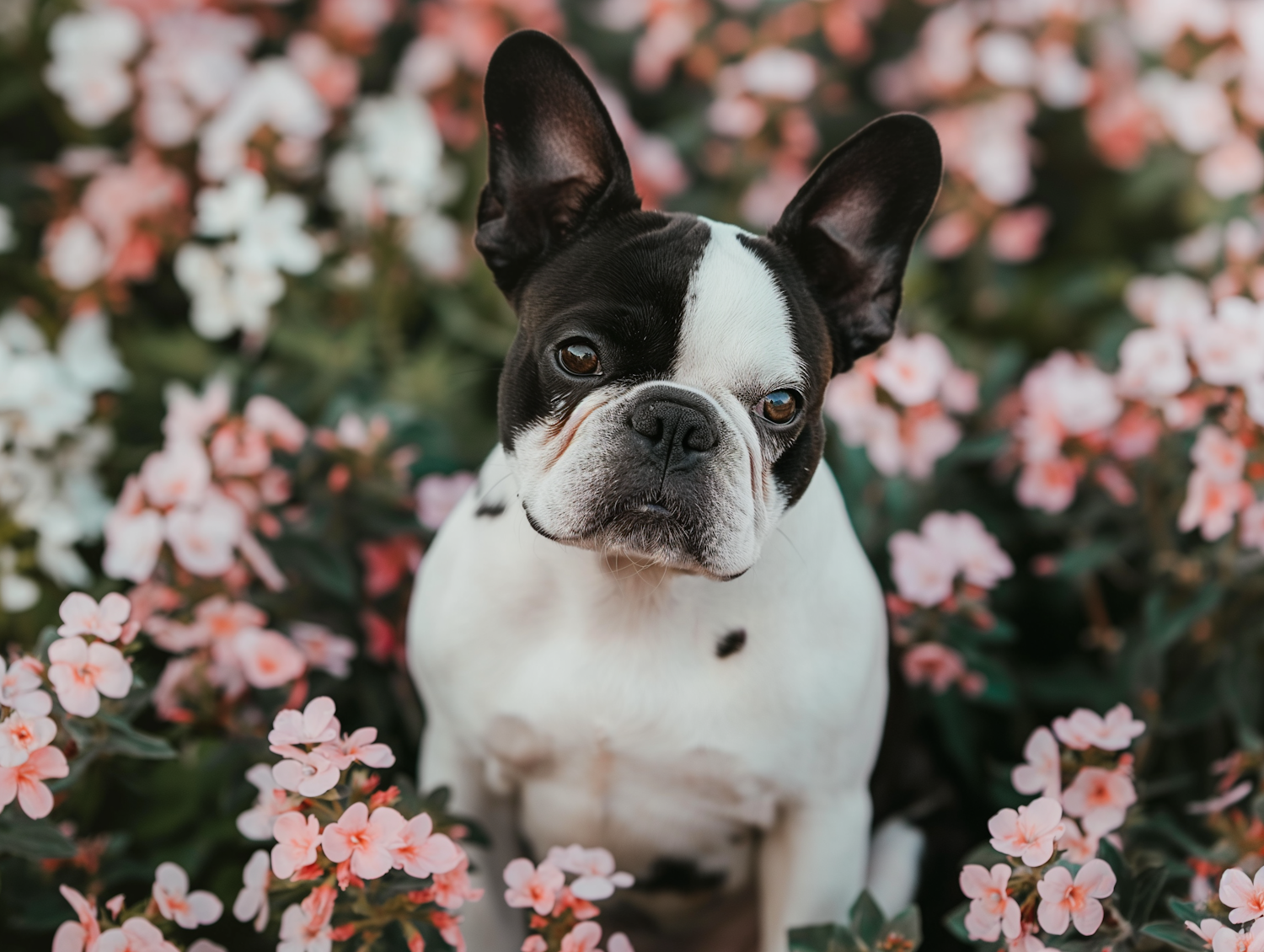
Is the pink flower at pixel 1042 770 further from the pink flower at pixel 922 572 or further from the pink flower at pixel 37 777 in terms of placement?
the pink flower at pixel 37 777

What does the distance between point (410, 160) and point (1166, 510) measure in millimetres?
2246

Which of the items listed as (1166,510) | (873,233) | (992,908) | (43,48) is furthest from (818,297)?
(43,48)

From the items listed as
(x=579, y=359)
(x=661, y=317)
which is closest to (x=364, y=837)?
(x=579, y=359)

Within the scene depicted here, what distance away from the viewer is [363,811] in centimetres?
168

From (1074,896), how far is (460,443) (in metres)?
2.15

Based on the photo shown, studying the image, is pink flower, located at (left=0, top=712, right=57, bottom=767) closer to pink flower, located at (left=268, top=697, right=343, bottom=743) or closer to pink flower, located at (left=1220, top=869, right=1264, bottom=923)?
pink flower, located at (left=268, top=697, right=343, bottom=743)

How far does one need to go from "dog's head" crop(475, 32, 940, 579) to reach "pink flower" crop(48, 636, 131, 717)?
0.68 m

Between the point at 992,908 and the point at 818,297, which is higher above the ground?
the point at 818,297

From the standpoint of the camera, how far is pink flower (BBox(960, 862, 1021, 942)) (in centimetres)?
176

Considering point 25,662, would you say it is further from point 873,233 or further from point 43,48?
point 43,48

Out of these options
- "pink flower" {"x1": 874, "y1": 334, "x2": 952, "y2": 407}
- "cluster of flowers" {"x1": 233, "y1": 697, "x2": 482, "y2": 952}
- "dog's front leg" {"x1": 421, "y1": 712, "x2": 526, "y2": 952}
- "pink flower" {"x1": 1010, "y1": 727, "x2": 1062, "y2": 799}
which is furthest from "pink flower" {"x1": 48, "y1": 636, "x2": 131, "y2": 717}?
"pink flower" {"x1": 874, "y1": 334, "x2": 952, "y2": 407}

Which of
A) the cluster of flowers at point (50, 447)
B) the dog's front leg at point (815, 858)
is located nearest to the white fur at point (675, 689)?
the dog's front leg at point (815, 858)

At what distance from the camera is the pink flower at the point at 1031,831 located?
5.62ft

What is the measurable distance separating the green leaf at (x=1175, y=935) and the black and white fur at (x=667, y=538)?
50cm
